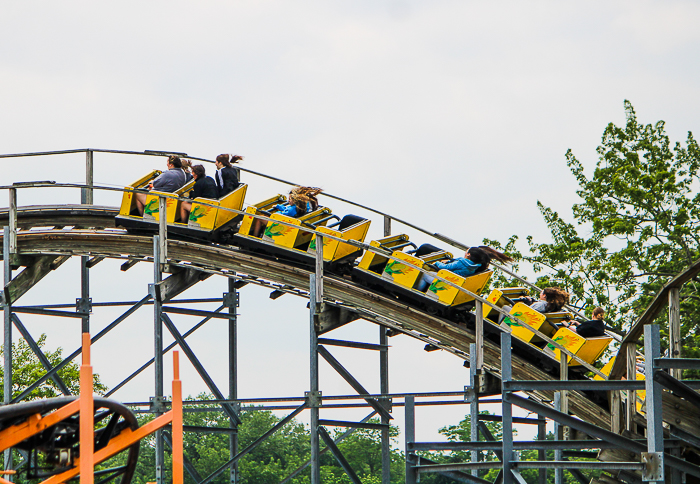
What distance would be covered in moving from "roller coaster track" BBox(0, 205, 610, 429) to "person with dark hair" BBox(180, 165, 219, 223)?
434 mm

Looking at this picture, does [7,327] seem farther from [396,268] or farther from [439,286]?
[439,286]

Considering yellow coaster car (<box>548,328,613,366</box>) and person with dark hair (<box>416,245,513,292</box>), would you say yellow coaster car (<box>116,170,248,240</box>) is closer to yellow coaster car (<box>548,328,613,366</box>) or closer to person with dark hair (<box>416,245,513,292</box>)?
person with dark hair (<box>416,245,513,292</box>)

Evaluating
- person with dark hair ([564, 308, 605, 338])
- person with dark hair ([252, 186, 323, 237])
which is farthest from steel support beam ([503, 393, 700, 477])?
person with dark hair ([252, 186, 323, 237])

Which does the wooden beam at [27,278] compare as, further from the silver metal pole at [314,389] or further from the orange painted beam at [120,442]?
the silver metal pole at [314,389]

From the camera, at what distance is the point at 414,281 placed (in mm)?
12203

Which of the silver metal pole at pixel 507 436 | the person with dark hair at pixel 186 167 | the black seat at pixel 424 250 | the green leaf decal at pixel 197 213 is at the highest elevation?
the person with dark hair at pixel 186 167

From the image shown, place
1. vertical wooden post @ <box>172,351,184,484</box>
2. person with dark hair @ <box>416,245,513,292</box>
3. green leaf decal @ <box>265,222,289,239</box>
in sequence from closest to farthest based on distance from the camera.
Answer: vertical wooden post @ <box>172,351,184,484</box>, person with dark hair @ <box>416,245,513,292</box>, green leaf decal @ <box>265,222,289,239</box>

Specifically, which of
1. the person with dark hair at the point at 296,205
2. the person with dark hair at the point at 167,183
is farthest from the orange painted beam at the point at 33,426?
the person with dark hair at the point at 167,183

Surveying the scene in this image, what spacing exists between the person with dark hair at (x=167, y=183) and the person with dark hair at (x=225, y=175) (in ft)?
1.59

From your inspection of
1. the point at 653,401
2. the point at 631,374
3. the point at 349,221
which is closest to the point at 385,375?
the point at 349,221

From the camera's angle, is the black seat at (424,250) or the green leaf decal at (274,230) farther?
the black seat at (424,250)

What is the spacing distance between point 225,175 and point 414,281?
3119 mm

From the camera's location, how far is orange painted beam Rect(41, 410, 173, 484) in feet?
33.0

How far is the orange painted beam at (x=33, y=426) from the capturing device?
30.8 feet
